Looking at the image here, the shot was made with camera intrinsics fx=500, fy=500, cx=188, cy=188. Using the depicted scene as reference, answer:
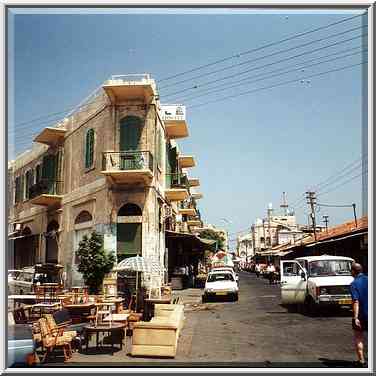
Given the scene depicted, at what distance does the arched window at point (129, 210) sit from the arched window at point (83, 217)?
1496 millimetres

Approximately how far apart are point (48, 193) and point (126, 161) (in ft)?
18.6

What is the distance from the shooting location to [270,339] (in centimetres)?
1116

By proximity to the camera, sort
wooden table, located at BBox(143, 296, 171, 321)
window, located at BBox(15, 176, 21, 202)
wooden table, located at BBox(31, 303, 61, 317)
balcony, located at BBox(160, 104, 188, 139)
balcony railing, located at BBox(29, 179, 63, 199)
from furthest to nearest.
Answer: window, located at BBox(15, 176, 21, 202) < balcony, located at BBox(160, 104, 188, 139) < balcony railing, located at BBox(29, 179, 63, 199) < wooden table, located at BBox(143, 296, 171, 321) < wooden table, located at BBox(31, 303, 61, 317)

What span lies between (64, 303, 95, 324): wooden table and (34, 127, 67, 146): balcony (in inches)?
441

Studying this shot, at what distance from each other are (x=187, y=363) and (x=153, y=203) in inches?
488

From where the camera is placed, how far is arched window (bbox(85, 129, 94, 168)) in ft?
69.7

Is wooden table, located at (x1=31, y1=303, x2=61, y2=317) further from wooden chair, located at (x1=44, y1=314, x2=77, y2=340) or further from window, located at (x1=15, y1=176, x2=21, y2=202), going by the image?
window, located at (x1=15, y1=176, x2=21, y2=202)

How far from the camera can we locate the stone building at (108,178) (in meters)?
20.1

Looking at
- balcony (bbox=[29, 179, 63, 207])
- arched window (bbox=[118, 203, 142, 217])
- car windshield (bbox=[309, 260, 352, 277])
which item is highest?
balcony (bbox=[29, 179, 63, 207])

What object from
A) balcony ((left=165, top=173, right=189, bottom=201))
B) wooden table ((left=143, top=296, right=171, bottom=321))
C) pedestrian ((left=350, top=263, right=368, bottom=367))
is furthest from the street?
balcony ((left=165, top=173, right=189, bottom=201))

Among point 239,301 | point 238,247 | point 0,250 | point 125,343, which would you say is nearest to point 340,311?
point 239,301

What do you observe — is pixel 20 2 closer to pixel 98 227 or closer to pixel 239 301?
pixel 98 227

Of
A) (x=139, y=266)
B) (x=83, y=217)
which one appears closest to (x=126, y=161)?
(x=83, y=217)

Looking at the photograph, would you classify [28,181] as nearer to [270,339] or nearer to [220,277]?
[220,277]
